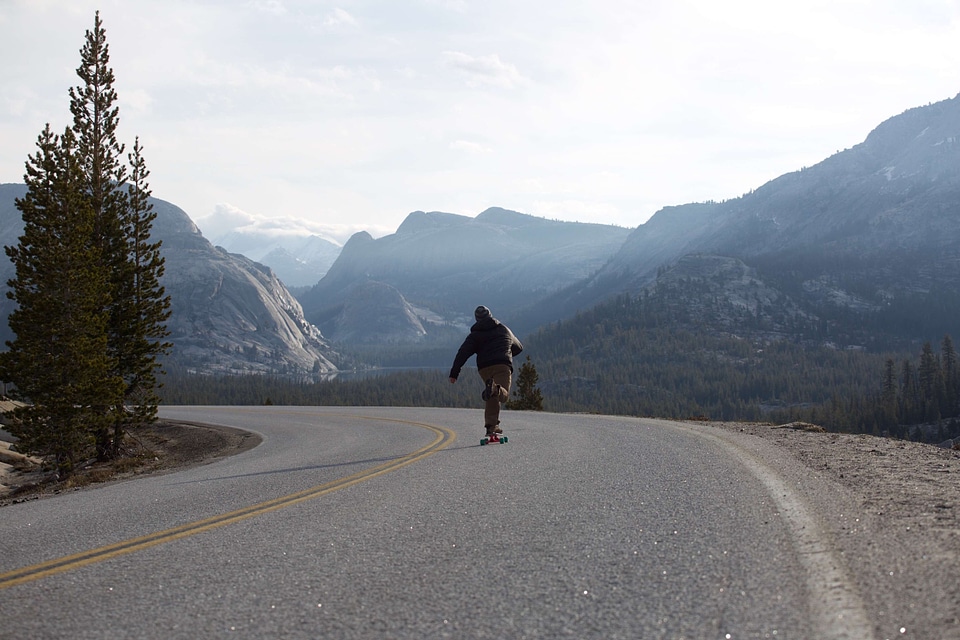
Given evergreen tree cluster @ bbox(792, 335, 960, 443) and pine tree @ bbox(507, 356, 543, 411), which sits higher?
pine tree @ bbox(507, 356, 543, 411)

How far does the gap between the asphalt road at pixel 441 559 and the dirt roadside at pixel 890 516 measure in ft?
0.59

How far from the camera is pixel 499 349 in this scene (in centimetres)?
1345

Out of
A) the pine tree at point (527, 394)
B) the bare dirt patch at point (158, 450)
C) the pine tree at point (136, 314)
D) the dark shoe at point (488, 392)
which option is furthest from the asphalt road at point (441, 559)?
the pine tree at point (527, 394)

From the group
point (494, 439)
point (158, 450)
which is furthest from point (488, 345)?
point (158, 450)

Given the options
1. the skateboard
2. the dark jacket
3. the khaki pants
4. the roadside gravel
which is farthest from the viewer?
the dark jacket

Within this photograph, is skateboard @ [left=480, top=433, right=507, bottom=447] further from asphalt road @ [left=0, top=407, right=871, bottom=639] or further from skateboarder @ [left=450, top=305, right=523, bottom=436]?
asphalt road @ [left=0, top=407, right=871, bottom=639]

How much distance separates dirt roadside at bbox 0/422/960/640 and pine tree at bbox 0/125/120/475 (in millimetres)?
19005

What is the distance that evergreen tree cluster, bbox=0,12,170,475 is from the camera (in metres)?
20.7

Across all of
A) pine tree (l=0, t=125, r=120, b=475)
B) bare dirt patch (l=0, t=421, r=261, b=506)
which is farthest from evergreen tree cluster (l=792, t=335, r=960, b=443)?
pine tree (l=0, t=125, r=120, b=475)

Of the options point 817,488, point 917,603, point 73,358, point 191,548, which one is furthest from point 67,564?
point 73,358

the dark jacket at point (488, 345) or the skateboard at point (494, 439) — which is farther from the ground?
the dark jacket at point (488, 345)

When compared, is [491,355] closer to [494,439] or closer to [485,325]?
[485,325]

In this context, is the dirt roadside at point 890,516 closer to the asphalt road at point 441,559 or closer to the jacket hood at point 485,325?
the asphalt road at point 441,559

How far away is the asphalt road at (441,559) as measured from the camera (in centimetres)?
366
